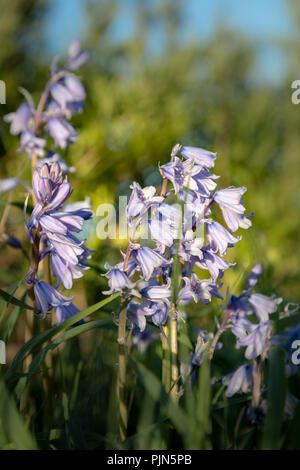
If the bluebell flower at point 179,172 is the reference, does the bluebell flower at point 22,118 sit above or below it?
above

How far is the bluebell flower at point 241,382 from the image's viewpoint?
37.9 inches

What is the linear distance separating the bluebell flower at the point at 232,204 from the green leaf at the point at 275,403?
280mm

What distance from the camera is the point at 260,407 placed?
893mm

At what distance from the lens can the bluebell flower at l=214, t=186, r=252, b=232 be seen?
94 centimetres

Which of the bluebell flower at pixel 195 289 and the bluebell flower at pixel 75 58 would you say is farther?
the bluebell flower at pixel 75 58

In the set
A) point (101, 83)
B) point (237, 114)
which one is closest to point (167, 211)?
point (101, 83)

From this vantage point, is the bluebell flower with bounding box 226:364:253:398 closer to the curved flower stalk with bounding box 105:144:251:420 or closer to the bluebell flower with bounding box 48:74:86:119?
the curved flower stalk with bounding box 105:144:251:420

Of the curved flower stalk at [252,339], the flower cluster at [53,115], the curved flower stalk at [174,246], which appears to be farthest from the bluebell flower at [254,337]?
the flower cluster at [53,115]

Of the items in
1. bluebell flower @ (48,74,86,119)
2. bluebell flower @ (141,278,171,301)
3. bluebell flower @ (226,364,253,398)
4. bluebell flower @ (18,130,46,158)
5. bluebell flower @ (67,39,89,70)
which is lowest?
bluebell flower @ (226,364,253,398)

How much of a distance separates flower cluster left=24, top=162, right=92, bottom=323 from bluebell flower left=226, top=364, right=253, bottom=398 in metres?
0.38

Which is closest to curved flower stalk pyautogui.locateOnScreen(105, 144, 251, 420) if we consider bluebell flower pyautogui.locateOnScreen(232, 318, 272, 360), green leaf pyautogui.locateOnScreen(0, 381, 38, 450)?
bluebell flower pyautogui.locateOnScreen(232, 318, 272, 360)

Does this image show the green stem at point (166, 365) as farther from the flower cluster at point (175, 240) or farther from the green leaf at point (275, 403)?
the green leaf at point (275, 403)
